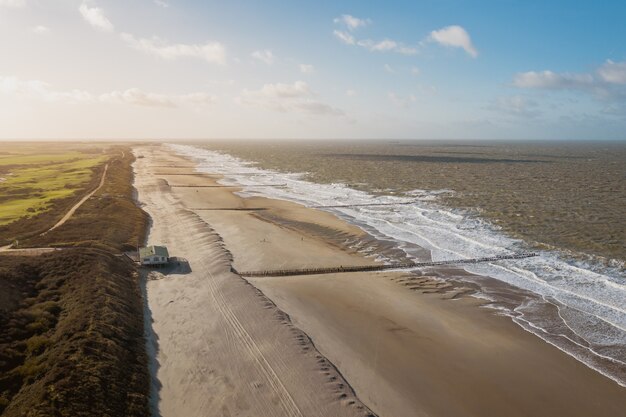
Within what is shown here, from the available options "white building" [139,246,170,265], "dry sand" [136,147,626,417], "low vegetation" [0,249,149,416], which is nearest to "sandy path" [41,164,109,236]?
"white building" [139,246,170,265]

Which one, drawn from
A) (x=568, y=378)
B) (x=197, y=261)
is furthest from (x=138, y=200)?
(x=568, y=378)

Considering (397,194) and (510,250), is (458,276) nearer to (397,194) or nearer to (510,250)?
(510,250)

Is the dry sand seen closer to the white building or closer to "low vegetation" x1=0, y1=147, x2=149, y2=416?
"low vegetation" x1=0, y1=147, x2=149, y2=416

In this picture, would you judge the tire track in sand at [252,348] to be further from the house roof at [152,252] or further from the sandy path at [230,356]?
the house roof at [152,252]

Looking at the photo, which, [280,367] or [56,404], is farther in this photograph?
[280,367]

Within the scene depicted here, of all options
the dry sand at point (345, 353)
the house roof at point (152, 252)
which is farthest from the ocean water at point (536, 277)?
the house roof at point (152, 252)

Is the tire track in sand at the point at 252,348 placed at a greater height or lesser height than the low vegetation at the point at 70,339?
lesser
